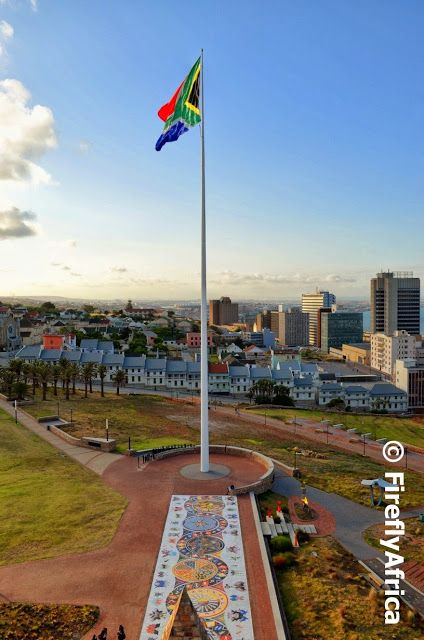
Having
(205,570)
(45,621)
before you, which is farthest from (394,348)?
(45,621)

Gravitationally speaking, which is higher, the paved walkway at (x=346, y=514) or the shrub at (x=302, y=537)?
the shrub at (x=302, y=537)

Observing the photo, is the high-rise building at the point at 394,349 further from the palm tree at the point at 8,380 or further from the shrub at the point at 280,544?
the shrub at the point at 280,544

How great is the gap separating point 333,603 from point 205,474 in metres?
17.3

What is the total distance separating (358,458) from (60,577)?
40.7m

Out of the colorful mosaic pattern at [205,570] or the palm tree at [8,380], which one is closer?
the colorful mosaic pattern at [205,570]

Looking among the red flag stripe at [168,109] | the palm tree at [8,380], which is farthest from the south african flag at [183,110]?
the palm tree at [8,380]

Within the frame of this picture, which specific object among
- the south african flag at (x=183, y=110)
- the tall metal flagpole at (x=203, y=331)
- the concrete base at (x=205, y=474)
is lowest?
the concrete base at (x=205, y=474)

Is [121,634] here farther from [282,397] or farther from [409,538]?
[282,397]

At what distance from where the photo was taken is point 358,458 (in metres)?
56.4

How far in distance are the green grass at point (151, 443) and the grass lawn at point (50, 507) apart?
19.5ft

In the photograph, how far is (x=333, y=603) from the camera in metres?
23.2

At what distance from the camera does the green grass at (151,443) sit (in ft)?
159

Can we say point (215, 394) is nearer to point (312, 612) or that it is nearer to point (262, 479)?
point (262, 479)

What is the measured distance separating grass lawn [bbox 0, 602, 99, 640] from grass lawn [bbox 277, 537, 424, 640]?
9177mm
